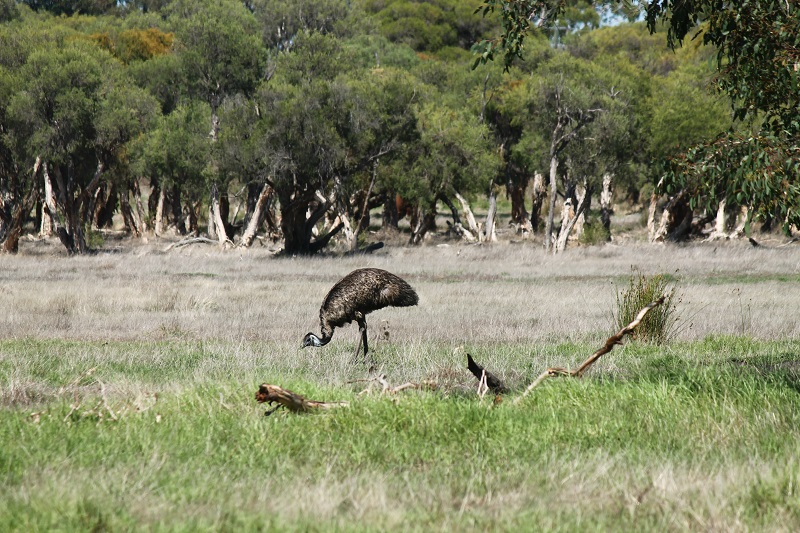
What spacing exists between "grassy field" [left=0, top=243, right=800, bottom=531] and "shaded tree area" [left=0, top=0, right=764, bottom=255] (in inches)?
843

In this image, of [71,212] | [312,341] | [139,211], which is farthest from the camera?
[139,211]

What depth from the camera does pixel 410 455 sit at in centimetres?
627

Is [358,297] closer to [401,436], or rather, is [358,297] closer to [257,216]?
[401,436]

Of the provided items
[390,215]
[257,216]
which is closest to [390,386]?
[257,216]

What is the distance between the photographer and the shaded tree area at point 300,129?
114 ft

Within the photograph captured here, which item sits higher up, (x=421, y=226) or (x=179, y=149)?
(x=179, y=149)

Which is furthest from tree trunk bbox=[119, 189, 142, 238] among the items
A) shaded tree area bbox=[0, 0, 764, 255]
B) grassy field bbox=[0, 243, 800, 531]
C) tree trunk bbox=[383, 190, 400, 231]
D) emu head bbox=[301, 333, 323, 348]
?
emu head bbox=[301, 333, 323, 348]

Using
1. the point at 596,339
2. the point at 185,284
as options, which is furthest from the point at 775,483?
the point at 185,284

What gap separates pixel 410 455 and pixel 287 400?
49.1 inches

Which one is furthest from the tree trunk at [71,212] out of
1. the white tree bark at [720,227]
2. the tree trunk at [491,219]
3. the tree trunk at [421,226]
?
the white tree bark at [720,227]

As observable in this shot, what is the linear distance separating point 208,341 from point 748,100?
27.8 feet

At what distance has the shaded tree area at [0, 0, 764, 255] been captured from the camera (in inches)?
1366

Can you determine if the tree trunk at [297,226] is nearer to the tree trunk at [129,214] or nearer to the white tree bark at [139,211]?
the white tree bark at [139,211]

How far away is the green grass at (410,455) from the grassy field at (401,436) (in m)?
0.02
